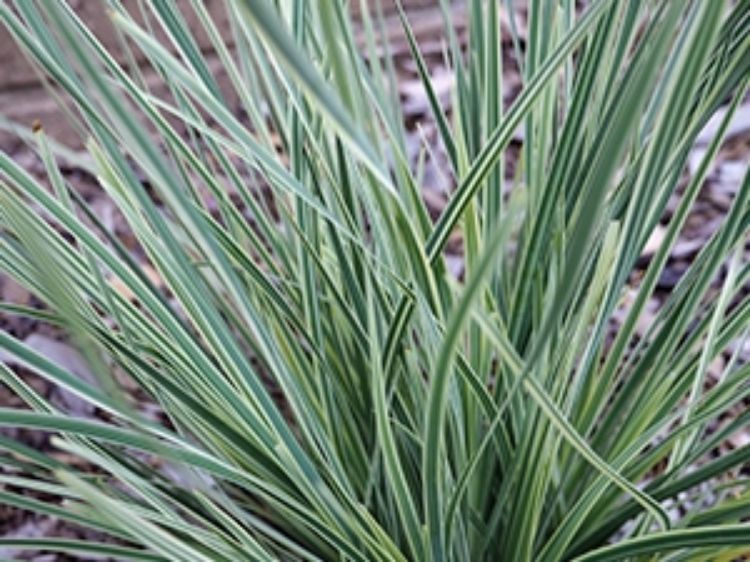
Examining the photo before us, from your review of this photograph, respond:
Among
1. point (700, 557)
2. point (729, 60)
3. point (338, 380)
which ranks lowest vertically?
point (700, 557)

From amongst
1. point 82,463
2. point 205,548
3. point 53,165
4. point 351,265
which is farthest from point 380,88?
point 82,463

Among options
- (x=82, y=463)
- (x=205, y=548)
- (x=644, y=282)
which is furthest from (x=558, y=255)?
(x=82, y=463)

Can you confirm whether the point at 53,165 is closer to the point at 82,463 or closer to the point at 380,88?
the point at 380,88

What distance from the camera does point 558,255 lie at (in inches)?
28.0

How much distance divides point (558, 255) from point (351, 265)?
6.0 inches

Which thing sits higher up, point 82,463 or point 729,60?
point 729,60

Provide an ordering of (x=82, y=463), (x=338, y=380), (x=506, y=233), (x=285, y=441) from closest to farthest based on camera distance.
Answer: (x=506, y=233), (x=285, y=441), (x=338, y=380), (x=82, y=463)

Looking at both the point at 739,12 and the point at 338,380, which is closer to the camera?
the point at 739,12

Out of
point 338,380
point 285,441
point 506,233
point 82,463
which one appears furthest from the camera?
point 82,463

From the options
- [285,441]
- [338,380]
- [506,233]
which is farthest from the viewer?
[338,380]

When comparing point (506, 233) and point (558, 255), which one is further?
point (558, 255)

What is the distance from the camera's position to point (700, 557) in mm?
706

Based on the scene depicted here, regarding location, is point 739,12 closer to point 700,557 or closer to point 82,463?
point 700,557

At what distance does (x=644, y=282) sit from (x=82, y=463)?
65 centimetres
